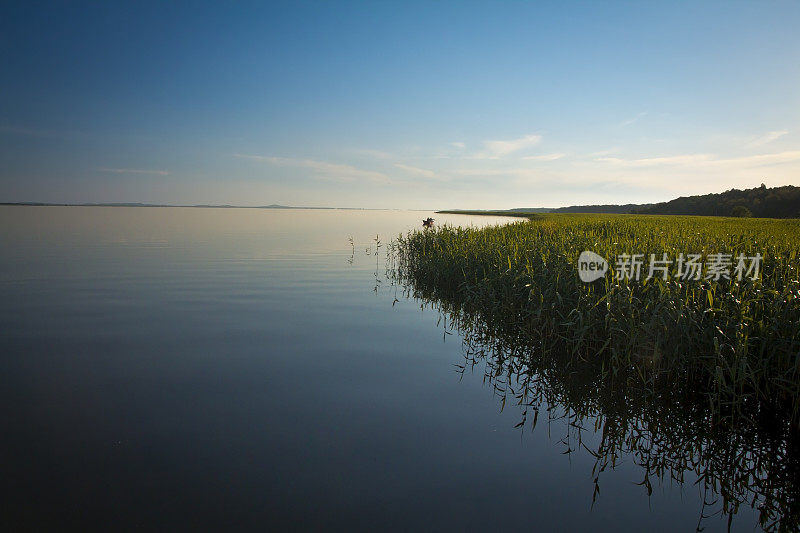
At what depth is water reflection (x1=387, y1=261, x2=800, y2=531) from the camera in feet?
16.1

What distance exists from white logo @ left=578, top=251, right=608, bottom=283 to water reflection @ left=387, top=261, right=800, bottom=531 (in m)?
1.93

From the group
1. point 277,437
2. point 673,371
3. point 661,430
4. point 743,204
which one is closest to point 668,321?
point 673,371

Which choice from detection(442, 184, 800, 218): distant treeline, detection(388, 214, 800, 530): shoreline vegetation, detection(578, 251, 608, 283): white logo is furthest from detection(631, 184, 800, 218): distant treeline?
detection(388, 214, 800, 530): shoreline vegetation

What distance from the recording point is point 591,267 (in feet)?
33.4

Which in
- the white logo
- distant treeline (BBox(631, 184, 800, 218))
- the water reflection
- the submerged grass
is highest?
distant treeline (BBox(631, 184, 800, 218))

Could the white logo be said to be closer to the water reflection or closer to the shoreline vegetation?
the shoreline vegetation

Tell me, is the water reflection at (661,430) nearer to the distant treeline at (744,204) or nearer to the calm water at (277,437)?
the calm water at (277,437)

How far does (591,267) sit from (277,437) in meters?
8.18

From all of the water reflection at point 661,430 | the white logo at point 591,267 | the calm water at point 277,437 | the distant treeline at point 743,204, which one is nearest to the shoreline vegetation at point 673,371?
the water reflection at point 661,430

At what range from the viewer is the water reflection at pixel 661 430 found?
194 inches

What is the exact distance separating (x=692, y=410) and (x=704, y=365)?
0.77 m

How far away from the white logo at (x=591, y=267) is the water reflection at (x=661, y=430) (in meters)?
1.93

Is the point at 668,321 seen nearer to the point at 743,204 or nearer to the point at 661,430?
the point at 661,430

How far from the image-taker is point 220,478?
4820 mm
